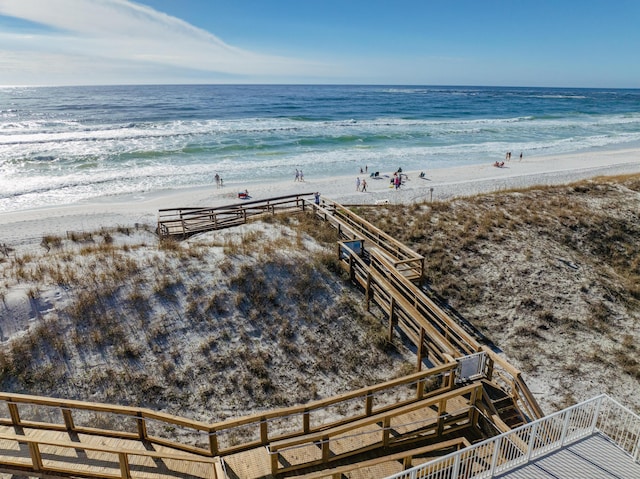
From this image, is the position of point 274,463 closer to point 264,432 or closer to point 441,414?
point 264,432

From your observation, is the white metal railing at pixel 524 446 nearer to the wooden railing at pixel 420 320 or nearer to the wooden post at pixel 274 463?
the wooden railing at pixel 420 320

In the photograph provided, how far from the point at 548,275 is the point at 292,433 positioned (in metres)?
12.5

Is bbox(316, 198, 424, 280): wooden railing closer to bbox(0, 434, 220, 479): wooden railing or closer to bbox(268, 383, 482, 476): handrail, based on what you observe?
bbox(268, 383, 482, 476): handrail

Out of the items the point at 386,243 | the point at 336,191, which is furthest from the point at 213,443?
the point at 336,191

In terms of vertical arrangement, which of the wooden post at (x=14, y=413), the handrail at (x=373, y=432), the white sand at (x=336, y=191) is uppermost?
the wooden post at (x=14, y=413)

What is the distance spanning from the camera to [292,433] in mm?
8062

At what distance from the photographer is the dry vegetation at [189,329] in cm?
1011

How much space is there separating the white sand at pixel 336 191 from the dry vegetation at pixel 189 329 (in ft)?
42.5

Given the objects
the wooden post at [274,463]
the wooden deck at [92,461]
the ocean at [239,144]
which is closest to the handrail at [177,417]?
the wooden deck at [92,461]

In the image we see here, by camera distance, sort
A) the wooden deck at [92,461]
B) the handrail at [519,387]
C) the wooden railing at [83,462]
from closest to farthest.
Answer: the wooden railing at [83,462]
the wooden deck at [92,461]
the handrail at [519,387]

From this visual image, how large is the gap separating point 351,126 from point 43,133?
46275 mm

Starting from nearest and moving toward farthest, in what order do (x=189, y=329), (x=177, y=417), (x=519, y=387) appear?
(x=177, y=417) → (x=519, y=387) → (x=189, y=329)

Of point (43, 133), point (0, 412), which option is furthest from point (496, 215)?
point (43, 133)

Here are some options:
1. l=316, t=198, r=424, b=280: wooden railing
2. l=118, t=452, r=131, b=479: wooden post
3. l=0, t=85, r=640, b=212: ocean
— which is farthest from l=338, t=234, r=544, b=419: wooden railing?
l=0, t=85, r=640, b=212: ocean
